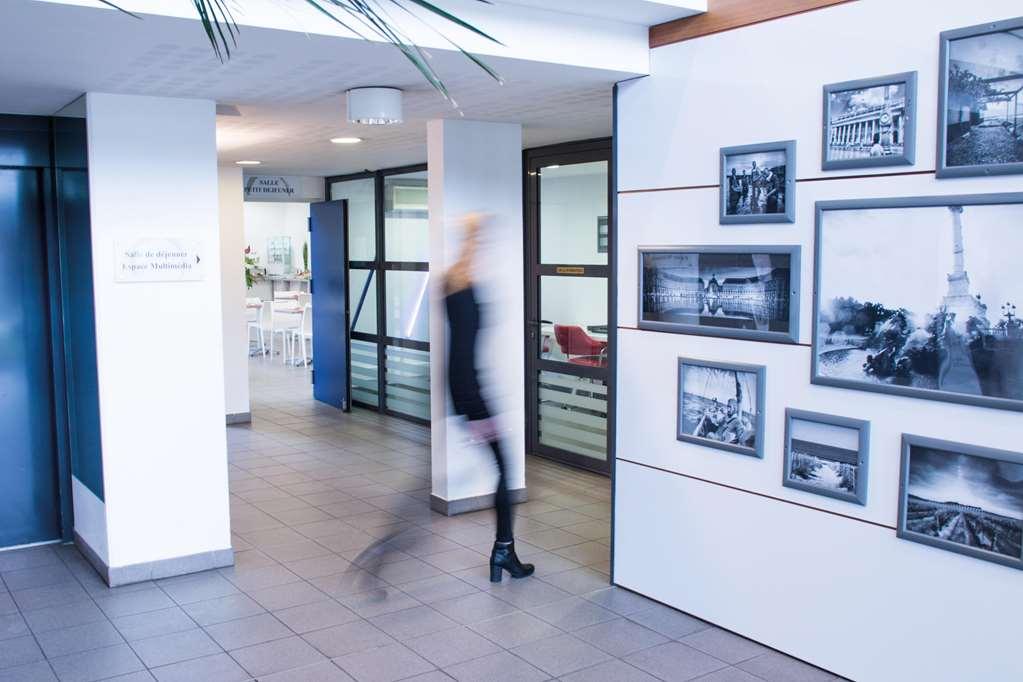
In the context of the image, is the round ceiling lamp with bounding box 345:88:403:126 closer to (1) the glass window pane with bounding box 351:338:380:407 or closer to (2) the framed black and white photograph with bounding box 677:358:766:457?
(2) the framed black and white photograph with bounding box 677:358:766:457

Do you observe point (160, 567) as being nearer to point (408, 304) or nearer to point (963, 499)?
point (963, 499)

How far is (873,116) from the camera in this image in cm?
356

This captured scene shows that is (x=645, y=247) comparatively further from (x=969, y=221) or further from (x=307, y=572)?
(x=307, y=572)

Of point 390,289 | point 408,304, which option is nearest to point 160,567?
point 408,304

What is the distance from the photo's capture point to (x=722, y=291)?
420 cm

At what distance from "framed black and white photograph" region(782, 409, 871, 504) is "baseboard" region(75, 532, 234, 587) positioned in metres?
3.11

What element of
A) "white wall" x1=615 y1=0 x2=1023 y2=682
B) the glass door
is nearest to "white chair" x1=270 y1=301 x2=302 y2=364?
the glass door

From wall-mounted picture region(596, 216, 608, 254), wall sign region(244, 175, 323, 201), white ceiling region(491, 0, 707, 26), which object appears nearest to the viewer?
white ceiling region(491, 0, 707, 26)

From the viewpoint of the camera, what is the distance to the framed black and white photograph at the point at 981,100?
3.09 meters

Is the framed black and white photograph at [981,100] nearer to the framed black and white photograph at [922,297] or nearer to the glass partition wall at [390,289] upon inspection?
the framed black and white photograph at [922,297]

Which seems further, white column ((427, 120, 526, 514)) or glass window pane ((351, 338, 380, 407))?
glass window pane ((351, 338, 380, 407))

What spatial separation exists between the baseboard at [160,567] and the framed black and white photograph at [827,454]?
311 centimetres

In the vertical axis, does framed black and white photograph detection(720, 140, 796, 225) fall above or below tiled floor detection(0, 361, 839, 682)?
above

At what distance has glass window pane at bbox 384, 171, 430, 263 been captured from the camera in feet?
31.1
